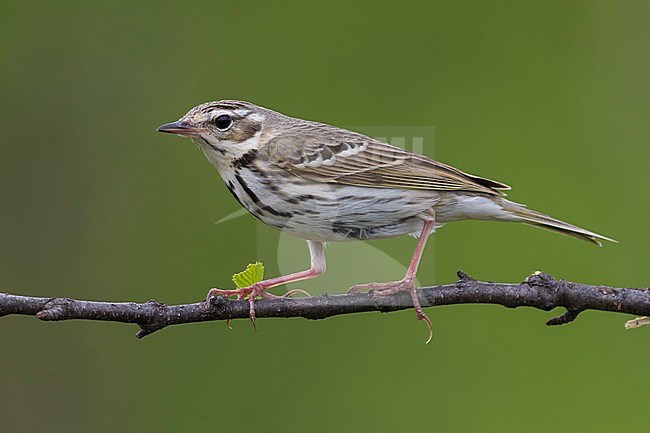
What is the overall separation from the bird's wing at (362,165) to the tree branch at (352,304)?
0.91 metres

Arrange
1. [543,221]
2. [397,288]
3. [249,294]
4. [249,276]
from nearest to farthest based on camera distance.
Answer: [249,276], [249,294], [397,288], [543,221]

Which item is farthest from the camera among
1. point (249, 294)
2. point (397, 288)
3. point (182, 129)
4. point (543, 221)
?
point (543, 221)

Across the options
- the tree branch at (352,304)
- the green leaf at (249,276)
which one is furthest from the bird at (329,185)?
the green leaf at (249,276)

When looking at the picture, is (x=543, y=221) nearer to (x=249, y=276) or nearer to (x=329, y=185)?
(x=329, y=185)

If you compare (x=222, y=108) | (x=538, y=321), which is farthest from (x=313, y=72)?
(x=222, y=108)

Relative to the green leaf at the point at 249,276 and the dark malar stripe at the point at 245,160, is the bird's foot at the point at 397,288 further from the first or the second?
the dark malar stripe at the point at 245,160

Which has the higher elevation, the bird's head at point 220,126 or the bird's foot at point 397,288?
the bird's head at point 220,126

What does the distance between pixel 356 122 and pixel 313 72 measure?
70 centimetres

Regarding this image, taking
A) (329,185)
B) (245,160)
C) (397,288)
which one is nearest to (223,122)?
(245,160)

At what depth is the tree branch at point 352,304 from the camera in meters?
4.25

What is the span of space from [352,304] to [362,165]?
139cm

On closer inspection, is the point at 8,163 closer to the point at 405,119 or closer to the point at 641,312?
the point at 405,119

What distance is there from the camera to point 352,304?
480 centimetres

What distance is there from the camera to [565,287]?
198 inches
